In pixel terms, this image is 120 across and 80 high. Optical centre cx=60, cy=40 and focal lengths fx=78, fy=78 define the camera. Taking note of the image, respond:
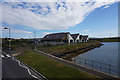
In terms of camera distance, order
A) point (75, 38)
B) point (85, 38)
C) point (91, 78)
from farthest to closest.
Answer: point (85, 38) < point (75, 38) < point (91, 78)

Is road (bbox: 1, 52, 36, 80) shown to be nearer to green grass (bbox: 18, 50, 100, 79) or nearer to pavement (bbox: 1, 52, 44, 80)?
pavement (bbox: 1, 52, 44, 80)

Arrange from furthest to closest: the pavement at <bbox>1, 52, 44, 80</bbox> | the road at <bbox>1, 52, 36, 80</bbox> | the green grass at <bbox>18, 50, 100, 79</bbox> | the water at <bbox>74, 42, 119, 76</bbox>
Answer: the water at <bbox>74, 42, 119, 76</bbox> → the road at <bbox>1, 52, 36, 80</bbox> → the pavement at <bbox>1, 52, 44, 80</bbox> → the green grass at <bbox>18, 50, 100, 79</bbox>

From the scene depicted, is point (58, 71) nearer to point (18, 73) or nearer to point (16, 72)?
point (18, 73)

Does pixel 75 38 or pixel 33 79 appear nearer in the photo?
pixel 33 79

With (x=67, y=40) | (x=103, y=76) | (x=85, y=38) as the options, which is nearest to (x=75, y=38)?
(x=67, y=40)

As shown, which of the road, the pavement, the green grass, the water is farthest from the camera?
the water

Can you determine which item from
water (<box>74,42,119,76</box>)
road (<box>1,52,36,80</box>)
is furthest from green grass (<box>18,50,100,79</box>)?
water (<box>74,42,119,76</box>)

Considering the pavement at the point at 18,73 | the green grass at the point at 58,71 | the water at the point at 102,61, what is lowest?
the water at the point at 102,61

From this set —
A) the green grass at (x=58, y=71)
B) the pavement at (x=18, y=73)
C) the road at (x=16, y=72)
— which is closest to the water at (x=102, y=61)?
the green grass at (x=58, y=71)

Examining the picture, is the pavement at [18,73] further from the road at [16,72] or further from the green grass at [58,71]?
the green grass at [58,71]

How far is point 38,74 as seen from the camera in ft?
31.2

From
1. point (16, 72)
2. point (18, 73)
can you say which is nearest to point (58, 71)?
point (18, 73)

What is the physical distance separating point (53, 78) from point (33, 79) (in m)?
2.21

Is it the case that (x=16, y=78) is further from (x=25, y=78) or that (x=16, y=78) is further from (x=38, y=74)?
(x=38, y=74)
